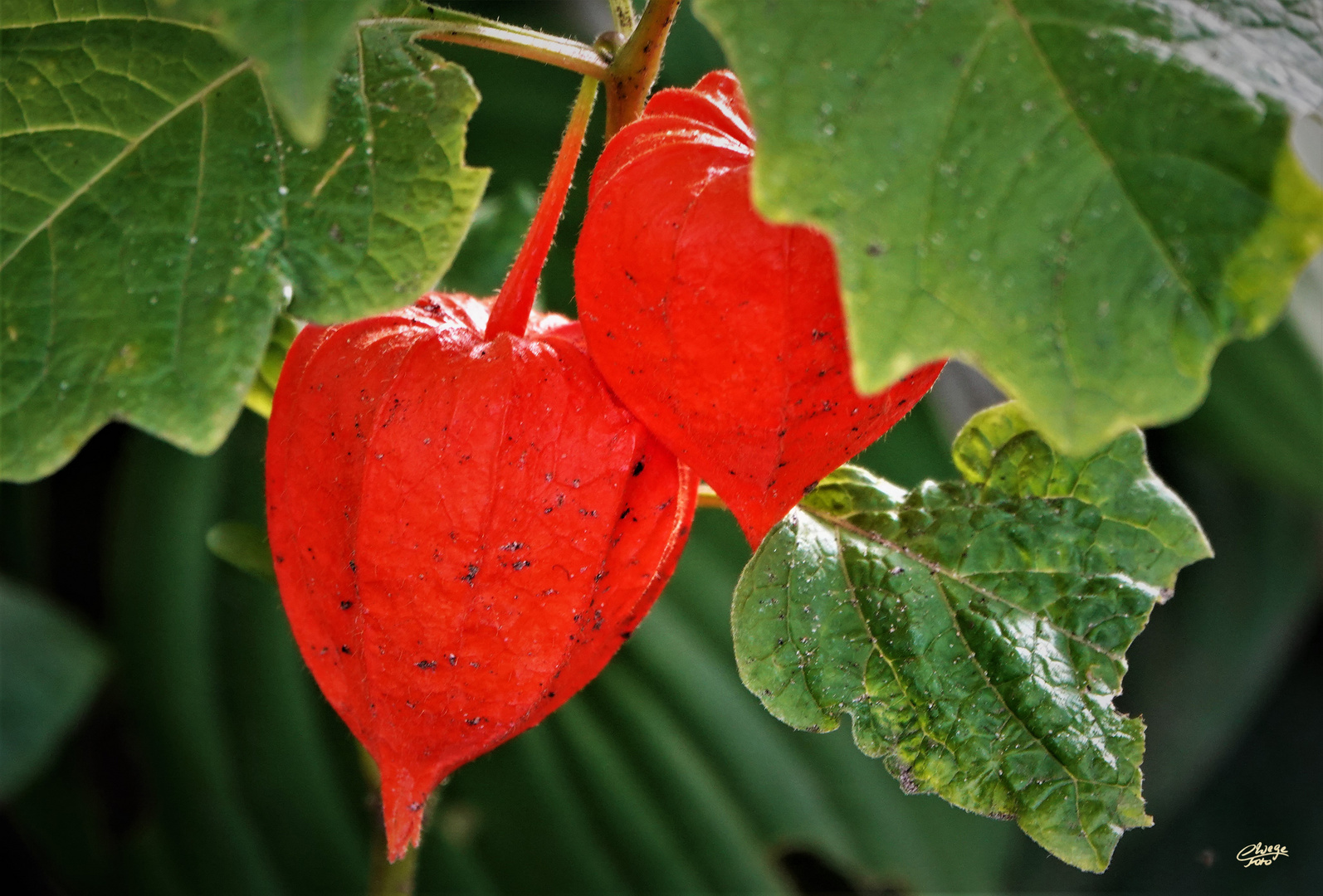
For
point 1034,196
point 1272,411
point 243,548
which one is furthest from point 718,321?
point 1272,411

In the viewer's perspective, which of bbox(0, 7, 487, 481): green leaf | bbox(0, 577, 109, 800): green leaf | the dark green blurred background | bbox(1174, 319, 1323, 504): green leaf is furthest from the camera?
bbox(1174, 319, 1323, 504): green leaf

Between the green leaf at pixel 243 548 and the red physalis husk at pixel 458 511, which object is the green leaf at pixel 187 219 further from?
the green leaf at pixel 243 548

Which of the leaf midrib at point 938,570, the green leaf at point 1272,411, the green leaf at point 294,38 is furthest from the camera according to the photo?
the green leaf at point 1272,411

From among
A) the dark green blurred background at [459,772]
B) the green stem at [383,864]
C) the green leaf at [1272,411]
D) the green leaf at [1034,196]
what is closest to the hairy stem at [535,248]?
the green leaf at [1034,196]

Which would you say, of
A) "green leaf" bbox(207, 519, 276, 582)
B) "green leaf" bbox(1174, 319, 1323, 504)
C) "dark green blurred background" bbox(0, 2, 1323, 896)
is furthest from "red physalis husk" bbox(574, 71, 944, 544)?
"green leaf" bbox(1174, 319, 1323, 504)

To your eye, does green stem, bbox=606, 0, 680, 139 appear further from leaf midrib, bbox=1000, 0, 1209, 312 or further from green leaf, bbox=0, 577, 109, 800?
green leaf, bbox=0, 577, 109, 800

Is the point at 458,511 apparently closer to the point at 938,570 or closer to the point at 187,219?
the point at 187,219
